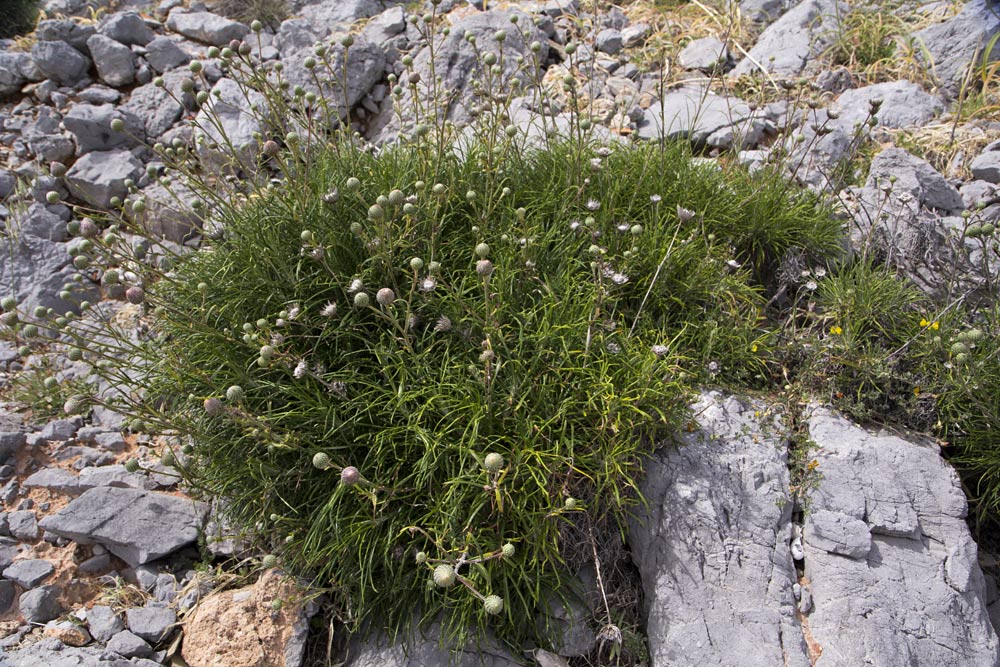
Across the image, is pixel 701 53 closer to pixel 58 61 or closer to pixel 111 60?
pixel 111 60

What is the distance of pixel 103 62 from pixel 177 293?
3.96 meters

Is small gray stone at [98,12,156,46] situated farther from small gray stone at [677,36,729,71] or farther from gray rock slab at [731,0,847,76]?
gray rock slab at [731,0,847,76]

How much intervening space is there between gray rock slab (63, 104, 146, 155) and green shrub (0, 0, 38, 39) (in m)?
2.47

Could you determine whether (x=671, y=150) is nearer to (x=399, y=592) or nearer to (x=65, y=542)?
(x=399, y=592)

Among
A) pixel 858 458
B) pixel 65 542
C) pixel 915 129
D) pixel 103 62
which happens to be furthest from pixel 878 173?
pixel 103 62

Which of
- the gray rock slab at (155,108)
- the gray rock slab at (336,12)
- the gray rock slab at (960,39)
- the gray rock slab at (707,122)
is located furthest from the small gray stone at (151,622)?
the gray rock slab at (960,39)

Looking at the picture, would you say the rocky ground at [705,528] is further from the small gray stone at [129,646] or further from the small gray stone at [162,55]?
the small gray stone at [162,55]

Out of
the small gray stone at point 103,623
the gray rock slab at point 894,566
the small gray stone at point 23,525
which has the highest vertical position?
the small gray stone at point 23,525

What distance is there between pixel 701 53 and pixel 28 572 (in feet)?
19.8

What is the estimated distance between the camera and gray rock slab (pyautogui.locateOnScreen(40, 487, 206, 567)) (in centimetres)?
313

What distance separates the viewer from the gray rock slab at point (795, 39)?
5695 millimetres

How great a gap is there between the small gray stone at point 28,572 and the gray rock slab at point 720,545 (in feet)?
8.66

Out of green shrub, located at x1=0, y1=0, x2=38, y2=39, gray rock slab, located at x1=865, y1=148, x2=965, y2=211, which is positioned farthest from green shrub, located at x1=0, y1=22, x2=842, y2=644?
green shrub, located at x1=0, y1=0, x2=38, y2=39

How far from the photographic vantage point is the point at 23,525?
10.6 ft
